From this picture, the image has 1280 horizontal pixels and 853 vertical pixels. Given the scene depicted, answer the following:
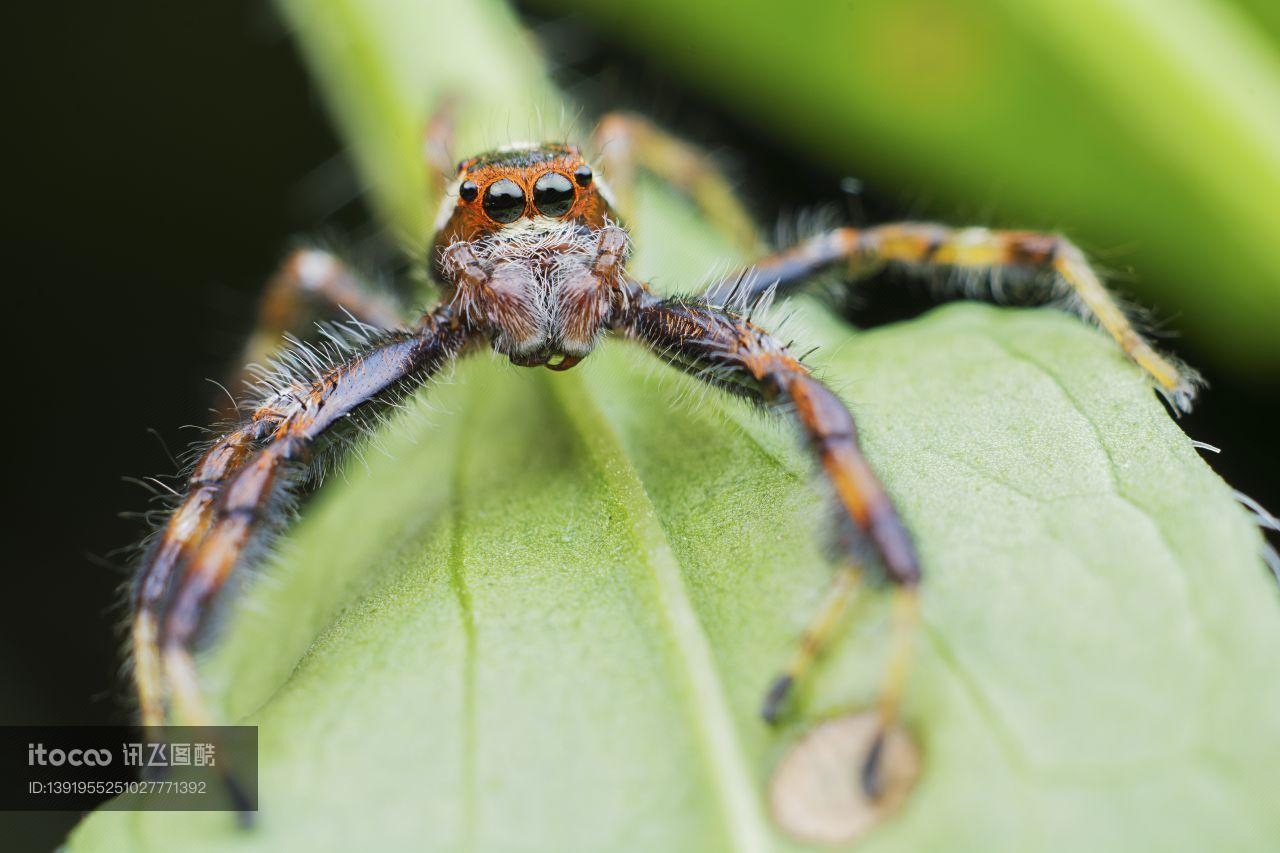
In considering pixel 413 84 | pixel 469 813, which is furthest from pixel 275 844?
pixel 413 84

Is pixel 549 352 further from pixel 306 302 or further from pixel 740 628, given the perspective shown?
pixel 306 302

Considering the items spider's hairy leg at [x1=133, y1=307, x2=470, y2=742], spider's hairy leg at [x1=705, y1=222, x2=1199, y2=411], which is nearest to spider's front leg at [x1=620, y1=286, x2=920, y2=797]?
spider's hairy leg at [x1=705, y1=222, x2=1199, y2=411]

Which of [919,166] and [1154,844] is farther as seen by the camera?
[919,166]

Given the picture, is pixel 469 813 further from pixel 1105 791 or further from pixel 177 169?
pixel 177 169

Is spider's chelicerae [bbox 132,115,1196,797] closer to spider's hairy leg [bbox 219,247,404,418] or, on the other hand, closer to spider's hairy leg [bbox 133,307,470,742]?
spider's hairy leg [bbox 133,307,470,742]

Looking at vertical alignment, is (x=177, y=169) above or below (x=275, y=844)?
above
